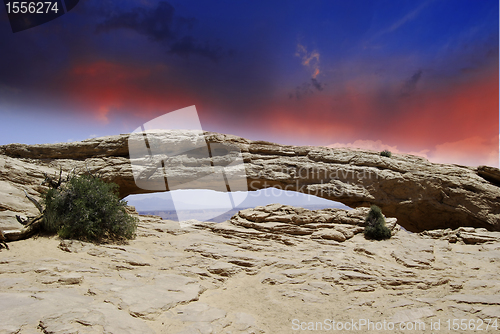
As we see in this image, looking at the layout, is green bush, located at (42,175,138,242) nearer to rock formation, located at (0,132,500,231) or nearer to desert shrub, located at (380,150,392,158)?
rock formation, located at (0,132,500,231)

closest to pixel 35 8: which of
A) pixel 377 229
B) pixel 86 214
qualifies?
pixel 86 214

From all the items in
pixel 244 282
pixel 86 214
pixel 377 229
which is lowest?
pixel 244 282

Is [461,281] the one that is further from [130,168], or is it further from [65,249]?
[130,168]

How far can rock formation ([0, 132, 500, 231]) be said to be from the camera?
62.7ft

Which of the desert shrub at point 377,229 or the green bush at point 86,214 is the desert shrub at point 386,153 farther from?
the green bush at point 86,214

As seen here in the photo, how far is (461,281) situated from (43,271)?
13.5 m

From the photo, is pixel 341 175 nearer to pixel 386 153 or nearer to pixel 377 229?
pixel 386 153

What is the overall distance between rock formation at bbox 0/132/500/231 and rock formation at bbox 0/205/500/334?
5218mm

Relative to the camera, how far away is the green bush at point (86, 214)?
1024 centimetres

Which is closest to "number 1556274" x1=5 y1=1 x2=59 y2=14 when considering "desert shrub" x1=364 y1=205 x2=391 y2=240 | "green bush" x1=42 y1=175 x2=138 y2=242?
"green bush" x1=42 y1=175 x2=138 y2=242

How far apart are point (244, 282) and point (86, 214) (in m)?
6.88

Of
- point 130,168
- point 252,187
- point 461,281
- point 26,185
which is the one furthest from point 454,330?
point 130,168

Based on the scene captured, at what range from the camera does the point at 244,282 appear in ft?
30.7

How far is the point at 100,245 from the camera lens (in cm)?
1008
